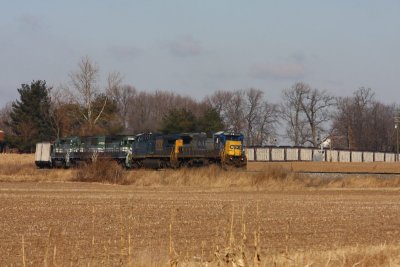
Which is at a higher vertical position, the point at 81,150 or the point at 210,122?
the point at 210,122

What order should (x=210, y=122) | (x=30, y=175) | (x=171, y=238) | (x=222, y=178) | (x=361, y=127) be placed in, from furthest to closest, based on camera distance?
(x=361, y=127), (x=210, y=122), (x=30, y=175), (x=222, y=178), (x=171, y=238)

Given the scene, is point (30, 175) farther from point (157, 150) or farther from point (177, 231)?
point (177, 231)

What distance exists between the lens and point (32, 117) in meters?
103

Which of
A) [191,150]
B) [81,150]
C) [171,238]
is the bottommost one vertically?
[171,238]

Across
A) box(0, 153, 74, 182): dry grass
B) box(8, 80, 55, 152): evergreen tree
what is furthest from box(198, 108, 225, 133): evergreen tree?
box(0, 153, 74, 182): dry grass

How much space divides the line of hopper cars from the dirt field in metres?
26.2

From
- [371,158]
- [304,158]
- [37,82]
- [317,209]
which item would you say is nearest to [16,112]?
[37,82]

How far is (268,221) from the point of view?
1986 centimetres

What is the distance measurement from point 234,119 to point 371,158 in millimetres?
34686

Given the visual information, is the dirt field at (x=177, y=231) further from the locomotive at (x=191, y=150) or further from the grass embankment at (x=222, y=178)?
the locomotive at (x=191, y=150)

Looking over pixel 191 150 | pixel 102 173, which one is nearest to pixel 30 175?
pixel 102 173

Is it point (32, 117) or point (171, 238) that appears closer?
point (171, 238)

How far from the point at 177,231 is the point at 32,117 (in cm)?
8984

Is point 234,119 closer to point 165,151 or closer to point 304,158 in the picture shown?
point 304,158
